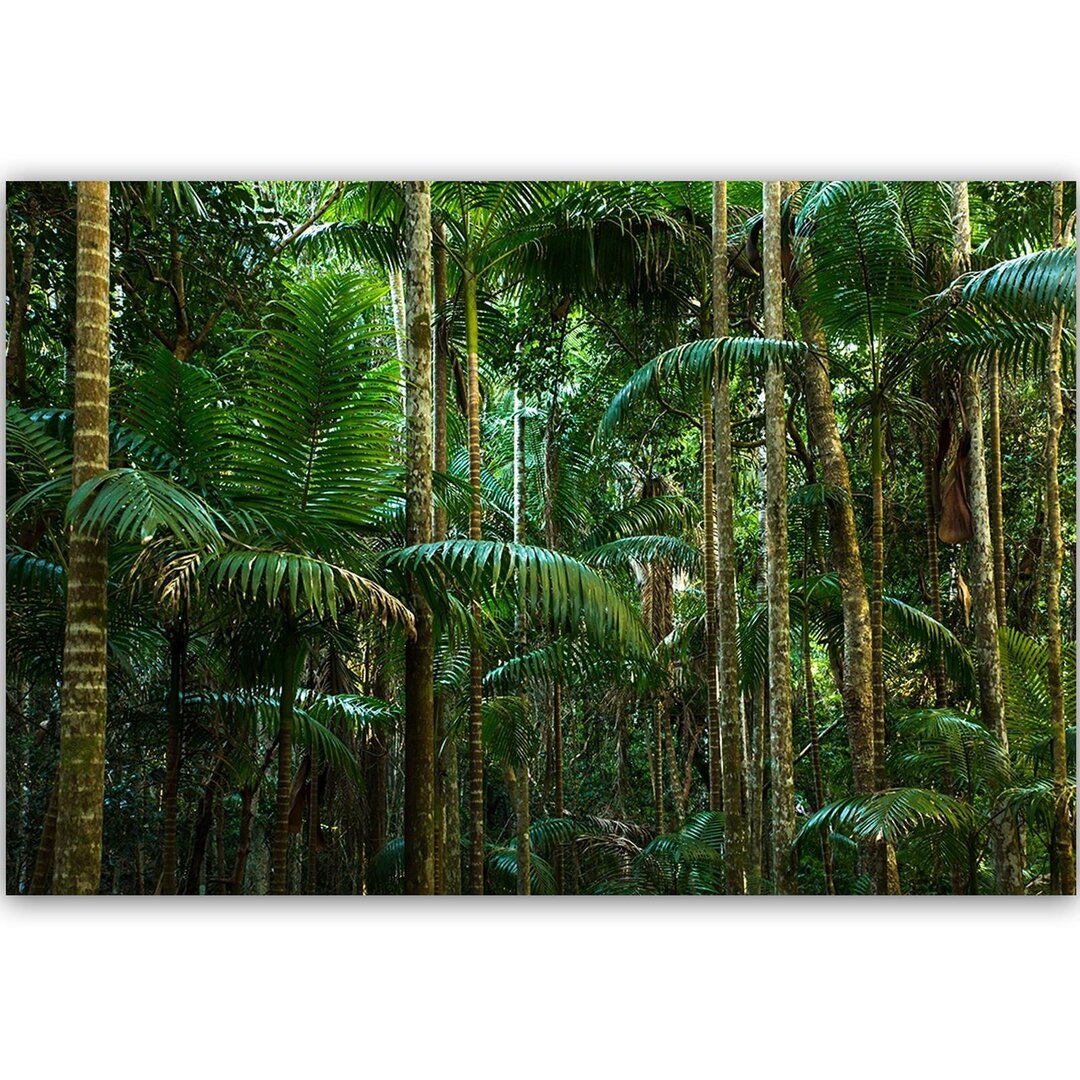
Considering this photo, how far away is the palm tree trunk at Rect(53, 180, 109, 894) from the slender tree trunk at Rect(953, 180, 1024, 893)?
9.05 ft

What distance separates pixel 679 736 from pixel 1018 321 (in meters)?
4.89

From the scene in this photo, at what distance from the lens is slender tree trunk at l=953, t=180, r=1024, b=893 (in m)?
3.78

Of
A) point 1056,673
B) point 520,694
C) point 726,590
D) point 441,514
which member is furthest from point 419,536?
point 1056,673

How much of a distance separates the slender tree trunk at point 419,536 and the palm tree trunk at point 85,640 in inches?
37.2

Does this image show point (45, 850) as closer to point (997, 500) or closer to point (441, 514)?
point (441, 514)

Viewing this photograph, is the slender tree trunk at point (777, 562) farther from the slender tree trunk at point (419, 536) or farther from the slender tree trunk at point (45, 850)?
the slender tree trunk at point (45, 850)

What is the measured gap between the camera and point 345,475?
→ 329 cm

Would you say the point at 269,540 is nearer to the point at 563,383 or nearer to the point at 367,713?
the point at 367,713

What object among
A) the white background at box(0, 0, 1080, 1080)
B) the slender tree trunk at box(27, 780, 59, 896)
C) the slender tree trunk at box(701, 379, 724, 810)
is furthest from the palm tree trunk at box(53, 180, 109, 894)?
the slender tree trunk at box(701, 379, 724, 810)

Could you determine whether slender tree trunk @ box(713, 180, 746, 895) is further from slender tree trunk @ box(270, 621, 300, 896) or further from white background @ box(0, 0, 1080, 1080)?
slender tree trunk @ box(270, 621, 300, 896)
